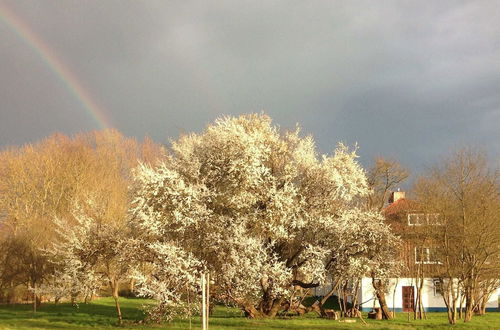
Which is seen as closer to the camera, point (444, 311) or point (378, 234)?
point (378, 234)

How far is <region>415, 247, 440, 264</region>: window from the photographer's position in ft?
121

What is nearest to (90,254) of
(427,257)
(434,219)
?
(434,219)

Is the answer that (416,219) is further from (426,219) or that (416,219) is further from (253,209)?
(253,209)

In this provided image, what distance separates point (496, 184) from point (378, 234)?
8.10m

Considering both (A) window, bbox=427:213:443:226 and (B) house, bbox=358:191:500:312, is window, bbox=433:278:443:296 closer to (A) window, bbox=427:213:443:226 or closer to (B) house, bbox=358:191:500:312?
(B) house, bbox=358:191:500:312

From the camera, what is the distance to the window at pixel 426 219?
34.3 metres

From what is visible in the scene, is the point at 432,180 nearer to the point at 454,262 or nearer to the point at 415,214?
the point at 415,214

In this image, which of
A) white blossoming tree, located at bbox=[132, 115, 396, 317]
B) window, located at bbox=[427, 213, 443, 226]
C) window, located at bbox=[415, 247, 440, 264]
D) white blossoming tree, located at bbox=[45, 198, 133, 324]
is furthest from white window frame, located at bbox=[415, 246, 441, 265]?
white blossoming tree, located at bbox=[45, 198, 133, 324]

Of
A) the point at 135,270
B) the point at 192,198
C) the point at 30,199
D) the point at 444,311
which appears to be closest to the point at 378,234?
the point at 192,198

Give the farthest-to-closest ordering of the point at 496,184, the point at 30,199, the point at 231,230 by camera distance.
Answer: the point at 30,199 → the point at 496,184 → the point at 231,230

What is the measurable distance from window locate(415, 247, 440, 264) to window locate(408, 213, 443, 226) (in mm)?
1969

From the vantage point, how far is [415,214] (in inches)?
1442

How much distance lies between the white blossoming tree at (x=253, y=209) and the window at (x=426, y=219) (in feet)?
11.9

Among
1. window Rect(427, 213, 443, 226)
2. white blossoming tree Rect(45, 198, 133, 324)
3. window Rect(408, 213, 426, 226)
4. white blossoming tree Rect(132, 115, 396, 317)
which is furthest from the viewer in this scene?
window Rect(408, 213, 426, 226)
